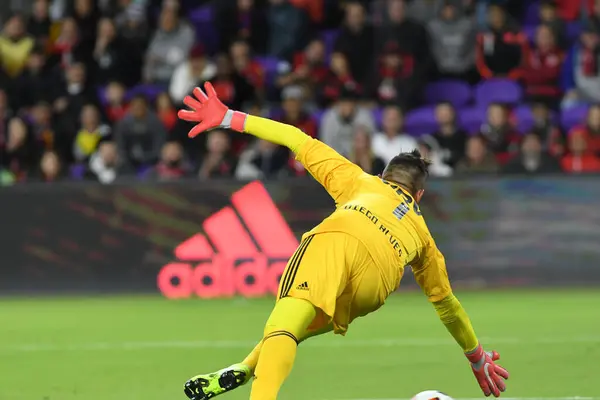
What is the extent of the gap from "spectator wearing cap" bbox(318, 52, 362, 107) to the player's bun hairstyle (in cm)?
1037

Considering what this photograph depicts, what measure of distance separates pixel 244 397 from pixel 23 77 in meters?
11.6

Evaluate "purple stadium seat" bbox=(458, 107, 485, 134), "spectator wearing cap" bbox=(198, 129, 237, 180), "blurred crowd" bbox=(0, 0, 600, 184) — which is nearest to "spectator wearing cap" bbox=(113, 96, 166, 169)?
"blurred crowd" bbox=(0, 0, 600, 184)

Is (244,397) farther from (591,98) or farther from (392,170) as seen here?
(591,98)

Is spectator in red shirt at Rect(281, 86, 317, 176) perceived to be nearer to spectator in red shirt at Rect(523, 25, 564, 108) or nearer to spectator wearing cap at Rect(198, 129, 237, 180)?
spectator wearing cap at Rect(198, 129, 237, 180)

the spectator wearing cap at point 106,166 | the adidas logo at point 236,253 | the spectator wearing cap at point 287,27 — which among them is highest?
the spectator wearing cap at point 287,27

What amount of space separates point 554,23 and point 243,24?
14.9 feet

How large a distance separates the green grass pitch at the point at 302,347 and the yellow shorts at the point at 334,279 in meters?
1.39

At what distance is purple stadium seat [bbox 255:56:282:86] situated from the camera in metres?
18.3

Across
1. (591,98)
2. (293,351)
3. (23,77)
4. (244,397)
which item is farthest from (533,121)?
(293,351)

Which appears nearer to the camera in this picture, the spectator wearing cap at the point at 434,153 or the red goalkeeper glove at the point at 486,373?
the red goalkeeper glove at the point at 486,373

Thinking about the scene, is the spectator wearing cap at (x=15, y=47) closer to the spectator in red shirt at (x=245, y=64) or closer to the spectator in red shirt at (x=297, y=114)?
the spectator in red shirt at (x=245, y=64)

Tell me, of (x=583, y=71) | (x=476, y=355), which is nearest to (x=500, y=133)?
(x=583, y=71)

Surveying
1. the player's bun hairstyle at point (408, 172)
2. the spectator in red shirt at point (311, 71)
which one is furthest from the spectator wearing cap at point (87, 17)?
the player's bun hairstyle at point (408, 172)

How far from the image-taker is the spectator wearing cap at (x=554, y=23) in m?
17.9
